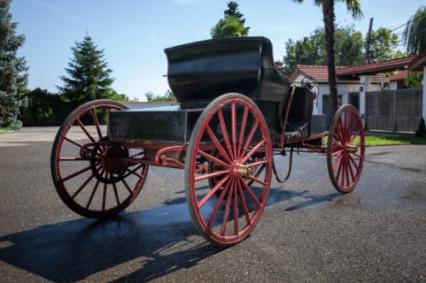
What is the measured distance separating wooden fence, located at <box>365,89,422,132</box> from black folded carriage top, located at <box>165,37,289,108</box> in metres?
15.1

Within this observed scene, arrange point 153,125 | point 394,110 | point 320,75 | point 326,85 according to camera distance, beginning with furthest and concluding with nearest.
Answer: point 320,75 → point 326,85 → point 394,110 → point 153,125

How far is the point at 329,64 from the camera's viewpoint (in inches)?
621

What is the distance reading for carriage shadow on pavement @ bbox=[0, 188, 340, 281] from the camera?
315cm

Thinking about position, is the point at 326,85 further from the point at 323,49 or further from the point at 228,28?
the point at 323,49

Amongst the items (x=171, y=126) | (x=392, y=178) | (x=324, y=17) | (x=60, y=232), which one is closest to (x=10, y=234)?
(x=60, y=232)

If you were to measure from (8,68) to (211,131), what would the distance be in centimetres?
2474

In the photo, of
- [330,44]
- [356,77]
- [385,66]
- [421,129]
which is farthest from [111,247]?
[356,77]

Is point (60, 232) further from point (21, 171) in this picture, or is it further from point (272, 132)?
point (21, 171)

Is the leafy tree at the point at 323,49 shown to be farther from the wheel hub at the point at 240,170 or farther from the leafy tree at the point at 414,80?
the wheel hub at the point at 240,170

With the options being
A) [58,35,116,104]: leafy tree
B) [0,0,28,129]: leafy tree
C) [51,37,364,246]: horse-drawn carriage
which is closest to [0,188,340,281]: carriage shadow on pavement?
[51,37,364,246]: horse-drawn carriage

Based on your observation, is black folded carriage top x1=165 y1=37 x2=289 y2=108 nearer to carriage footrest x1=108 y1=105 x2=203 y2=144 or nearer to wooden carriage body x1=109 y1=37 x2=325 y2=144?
wooden carriage body x1=109 y1=37 x2=325 y2=144

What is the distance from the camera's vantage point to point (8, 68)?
24.3 metres

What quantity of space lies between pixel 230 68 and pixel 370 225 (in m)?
2.28

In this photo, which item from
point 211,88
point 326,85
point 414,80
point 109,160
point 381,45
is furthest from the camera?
Answer: point 381,45
